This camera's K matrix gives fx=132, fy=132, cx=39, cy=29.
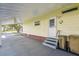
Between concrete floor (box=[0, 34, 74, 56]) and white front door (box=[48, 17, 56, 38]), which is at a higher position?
white front door (box=[48, 17, 56, 38])

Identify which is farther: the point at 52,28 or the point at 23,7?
the point at 52,28

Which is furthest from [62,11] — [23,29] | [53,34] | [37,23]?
[23,29]

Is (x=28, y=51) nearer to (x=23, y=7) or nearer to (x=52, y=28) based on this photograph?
(x=23, y=7)

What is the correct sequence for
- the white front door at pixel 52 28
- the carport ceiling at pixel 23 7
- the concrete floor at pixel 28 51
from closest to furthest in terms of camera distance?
the carport ceiling at pixel 23 7 → the concrete floor at pixel 28 51 → the white front door at pixel 52 28

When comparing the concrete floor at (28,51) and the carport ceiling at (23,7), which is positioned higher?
the carport ceiling at (23,7)

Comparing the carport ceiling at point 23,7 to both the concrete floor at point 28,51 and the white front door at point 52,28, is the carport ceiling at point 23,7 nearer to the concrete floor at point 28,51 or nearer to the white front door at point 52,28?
the white front door at point 52,28

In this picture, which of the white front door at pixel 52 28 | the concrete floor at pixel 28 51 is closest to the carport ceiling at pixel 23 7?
the white front door at pixel 52 28

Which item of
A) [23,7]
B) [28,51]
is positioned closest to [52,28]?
[28,51]

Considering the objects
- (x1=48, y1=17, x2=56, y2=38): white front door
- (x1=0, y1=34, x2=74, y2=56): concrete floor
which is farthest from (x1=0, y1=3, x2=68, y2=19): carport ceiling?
(x1=0, y1=34, x2=74, y2=56): concrete floor

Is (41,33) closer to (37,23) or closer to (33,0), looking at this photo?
(37,23)

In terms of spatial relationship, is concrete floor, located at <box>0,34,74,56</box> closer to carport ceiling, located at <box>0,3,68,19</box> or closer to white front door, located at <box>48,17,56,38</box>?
white front door, located at <box>48,17,56,38</box>

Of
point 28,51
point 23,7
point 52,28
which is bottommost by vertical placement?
point 28,51

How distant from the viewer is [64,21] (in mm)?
5547

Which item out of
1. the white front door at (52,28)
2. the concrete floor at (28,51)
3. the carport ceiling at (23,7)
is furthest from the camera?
the white front door at (52,28)
